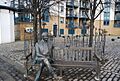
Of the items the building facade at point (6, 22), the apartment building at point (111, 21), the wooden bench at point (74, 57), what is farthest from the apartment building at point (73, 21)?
the wooden bench at point (74, 57)

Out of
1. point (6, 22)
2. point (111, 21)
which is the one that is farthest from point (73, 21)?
point (6, 22)

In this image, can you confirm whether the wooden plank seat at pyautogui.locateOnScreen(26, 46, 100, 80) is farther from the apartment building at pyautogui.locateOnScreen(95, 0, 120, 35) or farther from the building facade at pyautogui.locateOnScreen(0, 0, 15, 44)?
the apartment building at pyautogui.locateOnScreen(95, 0, 120, 35)

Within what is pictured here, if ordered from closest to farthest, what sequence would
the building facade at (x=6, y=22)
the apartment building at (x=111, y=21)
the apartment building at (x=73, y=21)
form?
the building facade at (x=6, y=22)
the apartment building at (x=73, y=21)
the apartment building at (x=111, y=21)

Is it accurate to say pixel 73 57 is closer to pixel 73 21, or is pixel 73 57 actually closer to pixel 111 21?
pixel 73 21

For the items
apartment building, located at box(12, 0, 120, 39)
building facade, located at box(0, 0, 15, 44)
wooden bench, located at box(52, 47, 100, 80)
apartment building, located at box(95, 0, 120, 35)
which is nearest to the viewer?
wooden bench, located at box(52, 47, 100, 80)

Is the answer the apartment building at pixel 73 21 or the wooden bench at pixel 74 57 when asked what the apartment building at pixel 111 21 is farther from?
the wooden bench at pixel 74 57

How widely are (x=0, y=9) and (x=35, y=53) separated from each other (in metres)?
16.9

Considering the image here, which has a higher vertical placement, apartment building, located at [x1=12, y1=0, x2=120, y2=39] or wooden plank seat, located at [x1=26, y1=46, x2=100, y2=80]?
apartment building, located at [x1=12, y1=0, x2=120, y2=39]

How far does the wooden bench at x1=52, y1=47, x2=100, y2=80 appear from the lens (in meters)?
6.86

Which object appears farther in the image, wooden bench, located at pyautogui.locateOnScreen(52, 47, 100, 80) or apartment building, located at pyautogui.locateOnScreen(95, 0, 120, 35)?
apartment building, located at pyautogui.locateOnScreen(95, 0, 120, 35)

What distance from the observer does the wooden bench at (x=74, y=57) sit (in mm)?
6856

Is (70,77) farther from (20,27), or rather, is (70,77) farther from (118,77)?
(20,27)

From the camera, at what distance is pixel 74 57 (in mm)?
8359

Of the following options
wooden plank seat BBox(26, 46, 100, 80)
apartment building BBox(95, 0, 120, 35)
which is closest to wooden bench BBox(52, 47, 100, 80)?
wooden plank seat BBox(26, 46, 100, 80)
